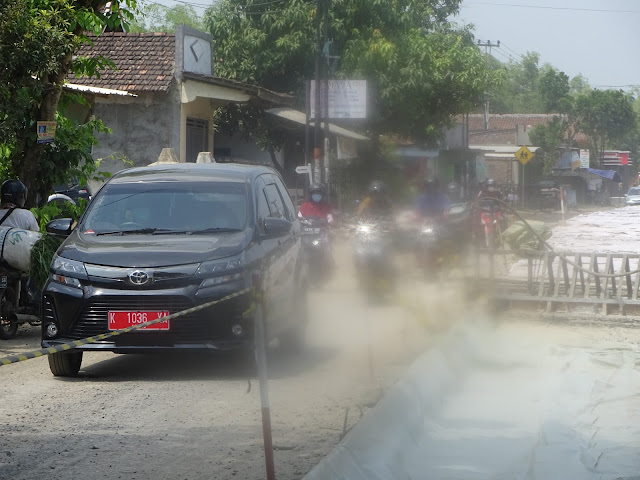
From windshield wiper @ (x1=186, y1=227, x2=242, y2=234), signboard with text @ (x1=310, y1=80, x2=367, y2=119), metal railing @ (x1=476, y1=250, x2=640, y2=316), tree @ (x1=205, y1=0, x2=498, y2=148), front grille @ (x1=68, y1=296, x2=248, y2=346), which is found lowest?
metal railing @ (x1=476, y1=250, x2=640, y2=316)

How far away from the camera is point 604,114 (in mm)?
90438

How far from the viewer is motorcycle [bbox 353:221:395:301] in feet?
51.5

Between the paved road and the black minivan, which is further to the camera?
the black minivan

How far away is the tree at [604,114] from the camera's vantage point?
88.8m

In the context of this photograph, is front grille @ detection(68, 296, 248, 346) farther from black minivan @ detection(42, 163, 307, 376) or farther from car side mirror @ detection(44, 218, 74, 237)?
car side mirror @ detection(44, 218, 74, 237)

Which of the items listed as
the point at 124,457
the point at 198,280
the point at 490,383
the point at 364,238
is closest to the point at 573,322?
the point at 364,238

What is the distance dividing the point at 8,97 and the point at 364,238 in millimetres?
5560

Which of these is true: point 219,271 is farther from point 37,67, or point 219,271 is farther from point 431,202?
point 431,202

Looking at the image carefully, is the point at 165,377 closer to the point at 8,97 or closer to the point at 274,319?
the point at 274,319

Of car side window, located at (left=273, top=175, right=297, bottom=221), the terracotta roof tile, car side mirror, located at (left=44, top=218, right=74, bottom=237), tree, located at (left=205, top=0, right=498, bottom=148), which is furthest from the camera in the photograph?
tree, located at (left=205, top=0, right=498, bottom=148)

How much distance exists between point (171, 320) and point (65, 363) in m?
1.13

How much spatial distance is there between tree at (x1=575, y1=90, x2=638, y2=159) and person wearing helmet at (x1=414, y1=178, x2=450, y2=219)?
74.5 meters

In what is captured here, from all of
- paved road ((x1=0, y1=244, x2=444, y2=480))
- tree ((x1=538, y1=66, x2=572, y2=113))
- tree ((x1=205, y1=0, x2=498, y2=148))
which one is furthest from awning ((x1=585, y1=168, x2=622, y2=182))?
paved road ((x1=0, y1=244, x2=444, y2=480))

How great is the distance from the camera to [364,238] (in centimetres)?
1569
